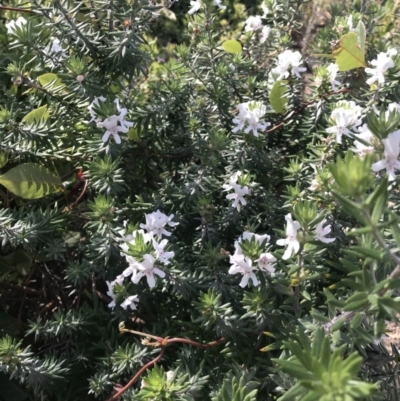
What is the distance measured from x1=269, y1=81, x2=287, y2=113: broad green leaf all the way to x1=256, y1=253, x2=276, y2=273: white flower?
643 millimetres

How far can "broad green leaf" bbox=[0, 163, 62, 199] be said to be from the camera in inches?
67.0

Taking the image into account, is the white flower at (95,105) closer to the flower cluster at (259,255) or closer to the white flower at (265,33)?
the flower cluster at (259,255)

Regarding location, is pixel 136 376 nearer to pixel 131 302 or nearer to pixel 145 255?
pixel 131 302

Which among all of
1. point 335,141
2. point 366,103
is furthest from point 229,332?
point 366,103

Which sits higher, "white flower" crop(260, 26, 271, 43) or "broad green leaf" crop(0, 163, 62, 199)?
"white flower" crop(260, 26, 271, 43)

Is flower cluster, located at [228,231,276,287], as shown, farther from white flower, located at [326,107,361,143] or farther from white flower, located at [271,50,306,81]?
white flower, located at [271,50,306,81]

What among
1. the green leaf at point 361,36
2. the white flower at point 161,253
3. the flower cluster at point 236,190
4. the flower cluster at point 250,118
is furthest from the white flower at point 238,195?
the green leaf at point 361,36

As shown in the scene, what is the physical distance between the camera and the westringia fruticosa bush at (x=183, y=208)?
142 cm

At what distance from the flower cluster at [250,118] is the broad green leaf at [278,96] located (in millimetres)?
94

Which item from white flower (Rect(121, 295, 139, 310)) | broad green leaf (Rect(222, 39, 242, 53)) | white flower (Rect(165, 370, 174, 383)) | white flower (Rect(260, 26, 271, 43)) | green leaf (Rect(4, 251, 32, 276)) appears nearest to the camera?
white flower (Rect(165, 370, 174, 383))


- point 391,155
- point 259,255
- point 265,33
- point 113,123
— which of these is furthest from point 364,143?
point 265,33

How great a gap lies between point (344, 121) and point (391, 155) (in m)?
0.41

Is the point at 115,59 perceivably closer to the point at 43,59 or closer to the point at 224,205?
the point at 43,59

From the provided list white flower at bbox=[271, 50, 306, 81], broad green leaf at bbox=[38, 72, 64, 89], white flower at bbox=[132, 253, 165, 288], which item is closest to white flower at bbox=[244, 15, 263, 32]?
white flower at bbox=[271, 50, 306, 81]
